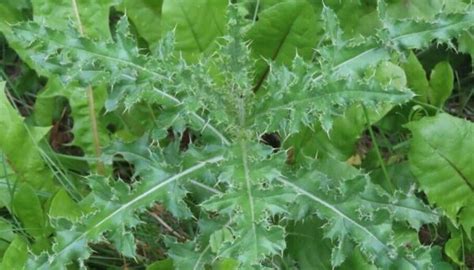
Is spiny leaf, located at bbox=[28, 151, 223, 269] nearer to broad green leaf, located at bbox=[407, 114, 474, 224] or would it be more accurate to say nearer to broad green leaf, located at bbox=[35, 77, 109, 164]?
broad green leaf, located at bbox=[35, 77, 109, 164]

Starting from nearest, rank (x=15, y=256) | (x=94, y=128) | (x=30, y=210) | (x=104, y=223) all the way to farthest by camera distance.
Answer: (x=104, y=223) → (x=15, y=256) → (x=30, y=210) → (x=94, y=128)

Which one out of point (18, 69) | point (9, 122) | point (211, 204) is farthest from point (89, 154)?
point (211, 204)

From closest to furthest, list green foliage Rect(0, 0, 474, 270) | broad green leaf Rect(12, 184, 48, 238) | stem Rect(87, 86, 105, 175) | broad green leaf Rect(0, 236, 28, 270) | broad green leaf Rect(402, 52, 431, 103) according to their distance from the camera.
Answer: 1. green foliage Rect(0, 0, 474, 270)
2. broad green leaf Rect(0, 236, 28, 270)
3. broad green leaf Rect(12, 184, 48, 238)
4. broad green leaf Rect(402, 52, 431, 103)
5. stem Rect(87, 86, 105, 175)

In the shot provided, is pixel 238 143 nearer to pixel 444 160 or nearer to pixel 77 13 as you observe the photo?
pixel 444 160

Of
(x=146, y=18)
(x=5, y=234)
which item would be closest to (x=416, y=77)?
(x=146, y=18)

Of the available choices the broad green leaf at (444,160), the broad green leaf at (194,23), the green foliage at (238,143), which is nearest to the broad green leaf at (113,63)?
the green foliage at (238,143)

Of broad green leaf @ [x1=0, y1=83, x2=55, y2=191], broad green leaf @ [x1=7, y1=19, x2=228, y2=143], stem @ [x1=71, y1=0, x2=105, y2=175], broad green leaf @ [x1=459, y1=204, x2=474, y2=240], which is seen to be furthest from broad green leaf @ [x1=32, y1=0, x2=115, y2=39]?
broad green leaf @ [x1=459, y1=204, x2=474, y2=240]

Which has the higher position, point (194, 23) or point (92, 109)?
point (194, 23)
